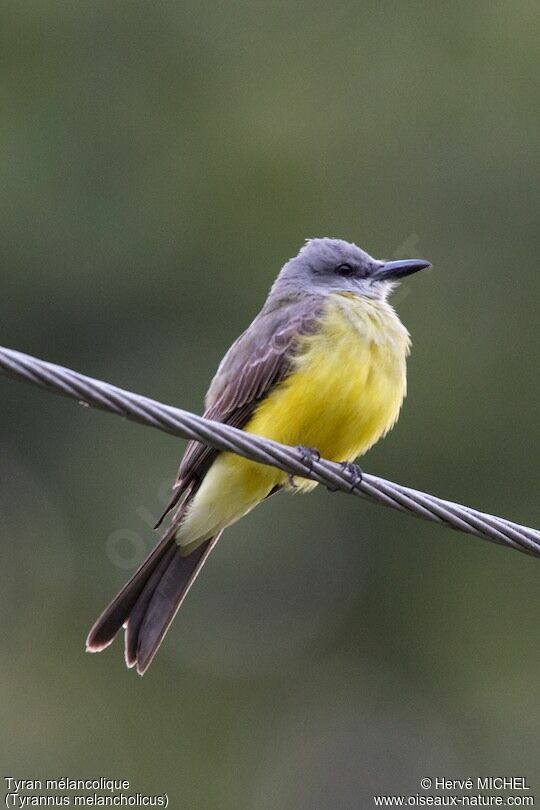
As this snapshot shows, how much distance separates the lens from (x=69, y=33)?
15930mm

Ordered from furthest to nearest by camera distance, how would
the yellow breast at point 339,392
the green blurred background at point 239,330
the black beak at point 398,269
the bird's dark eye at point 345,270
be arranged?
the green blurred background at point 239,330, the bird's dark eye at point 345,270, the black beak at point 398,269, the yellow breast at point 339,392

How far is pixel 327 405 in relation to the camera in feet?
18.8

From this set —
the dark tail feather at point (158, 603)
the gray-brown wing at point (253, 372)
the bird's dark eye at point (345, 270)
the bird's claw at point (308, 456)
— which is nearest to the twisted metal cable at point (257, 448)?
the bird's claw at point (308, 456)

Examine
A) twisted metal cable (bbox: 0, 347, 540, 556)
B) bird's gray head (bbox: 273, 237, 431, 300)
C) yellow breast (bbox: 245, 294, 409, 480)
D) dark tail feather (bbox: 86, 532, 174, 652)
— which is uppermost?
bird's gray head (bbox: 273, 237, 431, 300)

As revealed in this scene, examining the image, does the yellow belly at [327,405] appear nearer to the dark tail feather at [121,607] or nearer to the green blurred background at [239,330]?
the dark tail feather at [121,607]

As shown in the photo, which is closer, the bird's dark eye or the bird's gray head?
the bird's gray head

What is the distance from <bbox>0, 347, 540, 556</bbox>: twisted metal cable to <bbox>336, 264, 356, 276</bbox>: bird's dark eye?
1641 millimetres

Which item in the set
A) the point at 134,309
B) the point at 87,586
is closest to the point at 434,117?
the point at 134,309

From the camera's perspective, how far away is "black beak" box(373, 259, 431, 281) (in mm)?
6578

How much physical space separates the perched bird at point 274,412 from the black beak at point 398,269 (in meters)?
0.20

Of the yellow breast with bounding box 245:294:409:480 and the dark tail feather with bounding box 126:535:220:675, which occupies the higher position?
the yellow breast with bounding box 245:294:409:480

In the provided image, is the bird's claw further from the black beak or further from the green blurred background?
the green blurred background

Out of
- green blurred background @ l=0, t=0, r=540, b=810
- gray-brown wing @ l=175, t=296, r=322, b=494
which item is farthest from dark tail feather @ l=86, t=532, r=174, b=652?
green blurred background @ l=0, t=0, r=540, b=810

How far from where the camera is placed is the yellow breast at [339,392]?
5746mm
